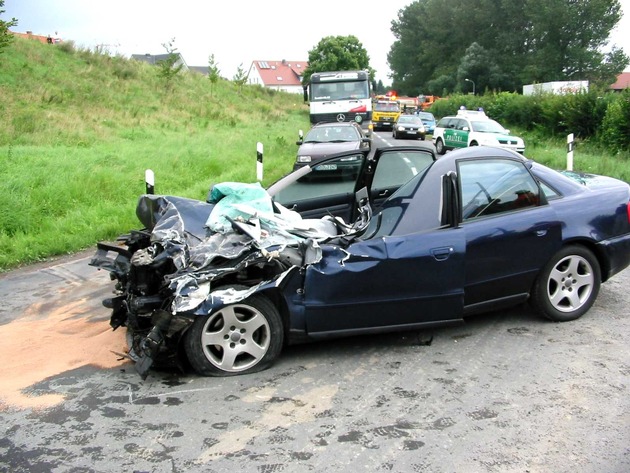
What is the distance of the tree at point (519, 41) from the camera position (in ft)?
237

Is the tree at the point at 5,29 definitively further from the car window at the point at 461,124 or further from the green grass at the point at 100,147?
the car window at the point at 461,124

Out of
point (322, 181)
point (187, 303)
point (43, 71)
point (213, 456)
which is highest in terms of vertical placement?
point (43, 71)

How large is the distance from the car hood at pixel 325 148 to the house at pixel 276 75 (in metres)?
117

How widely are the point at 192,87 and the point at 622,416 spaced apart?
41075 mm

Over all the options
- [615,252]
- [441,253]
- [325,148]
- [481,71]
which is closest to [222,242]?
[441,253]

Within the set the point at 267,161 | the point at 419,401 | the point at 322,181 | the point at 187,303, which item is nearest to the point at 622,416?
the point at 419,401

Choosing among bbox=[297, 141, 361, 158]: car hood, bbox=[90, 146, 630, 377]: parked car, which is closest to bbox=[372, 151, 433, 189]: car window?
bbox=[90, 146, 630, 377]: parked car

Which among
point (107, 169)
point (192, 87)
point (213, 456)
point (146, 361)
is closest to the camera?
point (213, 456)

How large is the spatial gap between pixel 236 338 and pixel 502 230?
233 cm

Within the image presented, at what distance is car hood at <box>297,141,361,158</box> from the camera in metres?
14.8

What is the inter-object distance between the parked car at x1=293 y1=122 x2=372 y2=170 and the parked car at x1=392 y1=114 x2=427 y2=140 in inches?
652

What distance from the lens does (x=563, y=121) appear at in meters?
25.2

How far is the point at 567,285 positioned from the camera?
17.3 feet

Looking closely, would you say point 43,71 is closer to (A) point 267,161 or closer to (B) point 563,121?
(A) point 267,161
